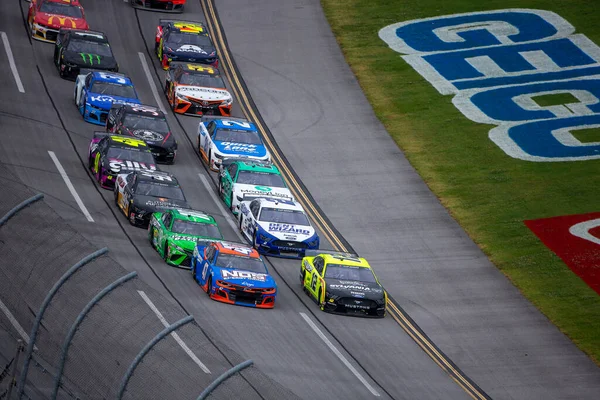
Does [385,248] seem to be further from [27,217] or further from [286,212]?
[27,217]

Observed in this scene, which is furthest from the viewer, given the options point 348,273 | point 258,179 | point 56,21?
point 56,21

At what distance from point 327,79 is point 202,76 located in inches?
307

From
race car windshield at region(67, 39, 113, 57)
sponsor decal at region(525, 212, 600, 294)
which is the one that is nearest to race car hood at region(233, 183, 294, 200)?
sponsor decal at region(525, 212, 600, 294)

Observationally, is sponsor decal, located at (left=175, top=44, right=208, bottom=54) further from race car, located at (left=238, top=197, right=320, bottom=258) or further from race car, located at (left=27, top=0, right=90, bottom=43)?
race car, located at (left=238, top=197, right=320, bottom=258)

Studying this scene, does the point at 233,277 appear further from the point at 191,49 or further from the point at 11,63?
the point at 11,63

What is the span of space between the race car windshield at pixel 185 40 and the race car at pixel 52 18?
12.2ft

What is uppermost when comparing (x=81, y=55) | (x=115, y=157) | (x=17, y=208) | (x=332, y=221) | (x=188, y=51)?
(x=17, y=208)

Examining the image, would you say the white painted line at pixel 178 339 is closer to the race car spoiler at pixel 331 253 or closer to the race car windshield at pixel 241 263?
the race car windshield at pixel 241 263

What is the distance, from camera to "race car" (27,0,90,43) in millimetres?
48500

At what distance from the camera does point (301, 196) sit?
128 feet

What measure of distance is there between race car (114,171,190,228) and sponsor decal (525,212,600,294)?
1198 centimetres

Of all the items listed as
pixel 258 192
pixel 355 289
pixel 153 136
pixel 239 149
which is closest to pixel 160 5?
pixel 153 136

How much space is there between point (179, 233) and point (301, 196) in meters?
8.08

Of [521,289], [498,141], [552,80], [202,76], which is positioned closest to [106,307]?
[521,289]
